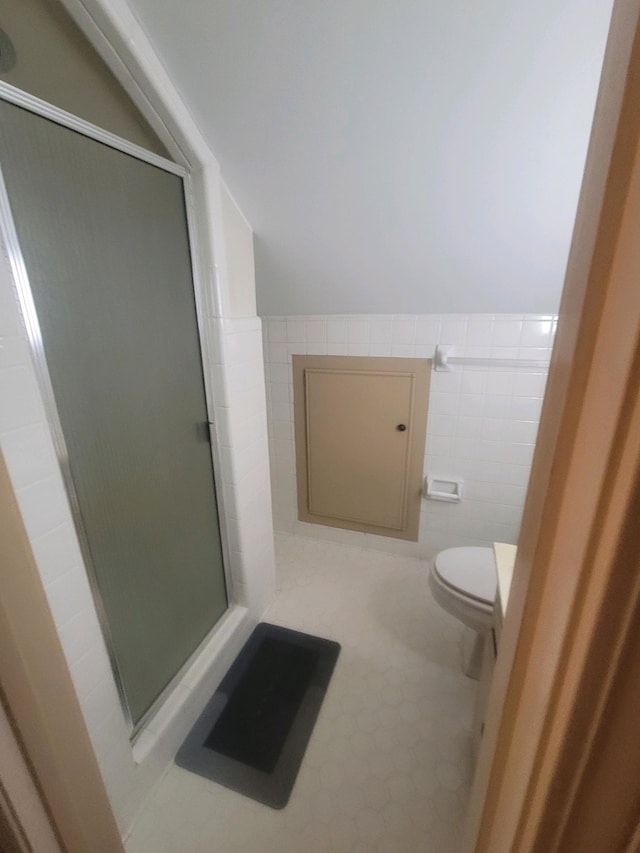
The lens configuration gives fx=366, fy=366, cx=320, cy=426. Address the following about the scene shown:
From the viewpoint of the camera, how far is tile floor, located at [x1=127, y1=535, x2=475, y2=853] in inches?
41.6

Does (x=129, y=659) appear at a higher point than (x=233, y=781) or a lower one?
higher

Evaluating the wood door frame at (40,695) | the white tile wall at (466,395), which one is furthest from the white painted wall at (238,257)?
the wood door frame at (40,695)

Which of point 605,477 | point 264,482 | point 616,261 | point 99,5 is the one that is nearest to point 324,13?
point 99,5

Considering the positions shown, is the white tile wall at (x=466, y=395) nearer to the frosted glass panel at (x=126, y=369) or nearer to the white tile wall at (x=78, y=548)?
the white tile wall at (x=78, y=548)

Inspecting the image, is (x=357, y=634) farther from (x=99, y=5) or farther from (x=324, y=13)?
(x=99, y=5)

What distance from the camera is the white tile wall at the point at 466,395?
174 centimetres

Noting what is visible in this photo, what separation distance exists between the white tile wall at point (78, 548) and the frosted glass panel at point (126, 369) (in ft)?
0.28

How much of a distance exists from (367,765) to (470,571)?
2.46 ft

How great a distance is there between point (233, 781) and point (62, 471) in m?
1.12

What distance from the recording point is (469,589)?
53.6 inches

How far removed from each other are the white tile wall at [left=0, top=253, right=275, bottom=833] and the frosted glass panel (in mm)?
85

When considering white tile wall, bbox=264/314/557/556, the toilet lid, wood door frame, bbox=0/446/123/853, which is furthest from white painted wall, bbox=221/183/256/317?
the toilet lid

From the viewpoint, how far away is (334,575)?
2.07 meters

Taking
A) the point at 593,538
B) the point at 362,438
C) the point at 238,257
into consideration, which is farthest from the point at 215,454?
the point at 593,538
